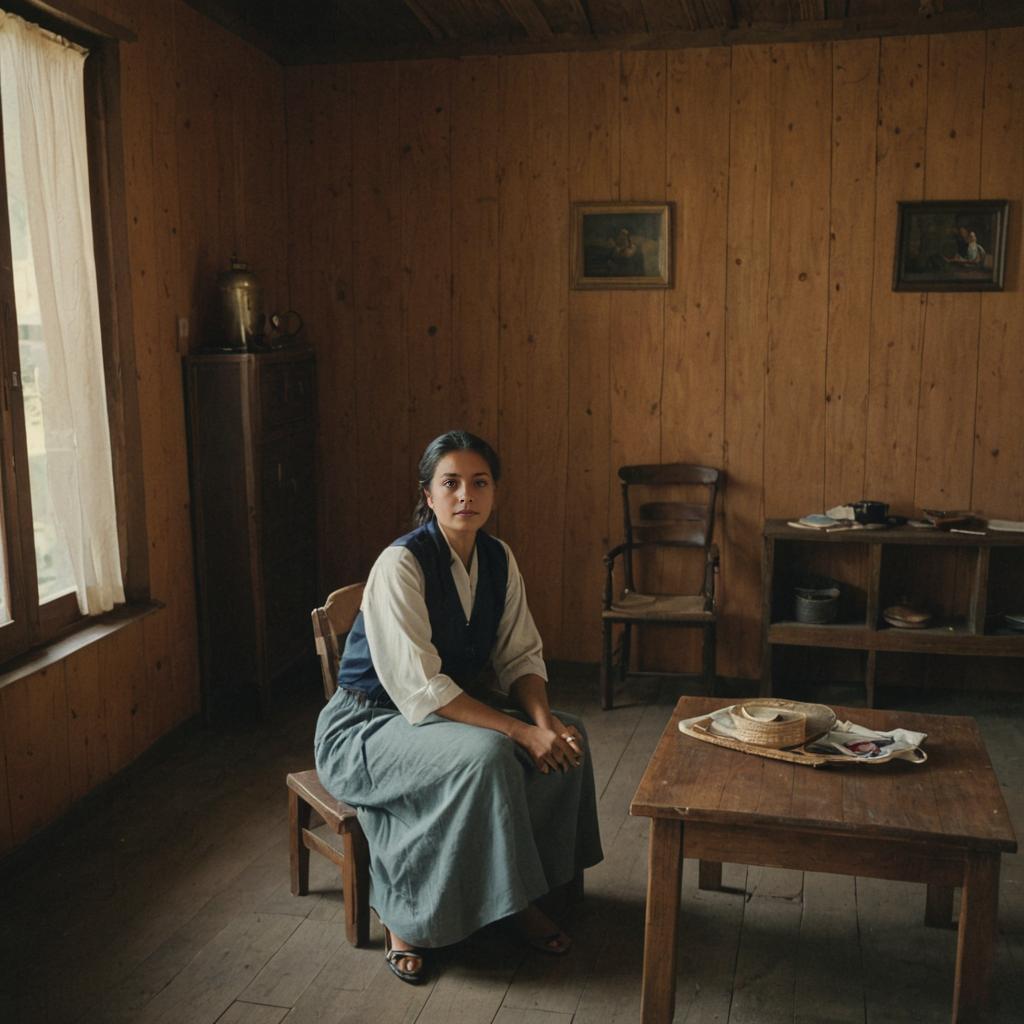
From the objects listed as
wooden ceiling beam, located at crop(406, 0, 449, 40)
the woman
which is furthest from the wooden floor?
wooden ceiling beam, located at crop(406, 0, 449, 40)

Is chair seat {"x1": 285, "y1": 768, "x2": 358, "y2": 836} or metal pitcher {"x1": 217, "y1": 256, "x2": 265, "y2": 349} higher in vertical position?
metal pitcher {"x1": 217, "y1": 256, "x2": 265, "y2": 349}

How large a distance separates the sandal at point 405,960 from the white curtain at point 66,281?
1.62 metres

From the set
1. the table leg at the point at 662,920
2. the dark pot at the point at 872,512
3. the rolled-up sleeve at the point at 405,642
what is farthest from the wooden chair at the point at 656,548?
the table leg at the point at 662,920

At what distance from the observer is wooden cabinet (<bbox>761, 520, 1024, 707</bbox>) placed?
4.27 metres

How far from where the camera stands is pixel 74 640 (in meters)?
3.47

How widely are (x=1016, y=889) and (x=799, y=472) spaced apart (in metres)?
2.02

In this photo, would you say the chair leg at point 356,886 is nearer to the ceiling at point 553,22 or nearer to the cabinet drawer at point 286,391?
the cabinet drawer at point 286,391

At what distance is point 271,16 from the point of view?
4652mm

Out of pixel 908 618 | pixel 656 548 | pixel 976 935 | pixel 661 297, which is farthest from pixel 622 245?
pixel 976 935

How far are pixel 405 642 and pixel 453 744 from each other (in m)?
0.26

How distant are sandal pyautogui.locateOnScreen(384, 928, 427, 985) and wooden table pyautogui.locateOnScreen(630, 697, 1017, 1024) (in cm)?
53

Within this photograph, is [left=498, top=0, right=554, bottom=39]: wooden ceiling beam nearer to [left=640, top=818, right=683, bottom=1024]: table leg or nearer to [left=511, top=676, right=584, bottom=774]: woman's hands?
[left=511, top=676, right=584, bottom=774]: woman's hands

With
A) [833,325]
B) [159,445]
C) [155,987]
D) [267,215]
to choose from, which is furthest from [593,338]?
[155,987]

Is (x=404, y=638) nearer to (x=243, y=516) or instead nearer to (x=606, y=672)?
(x=243, y=516)
